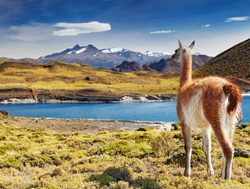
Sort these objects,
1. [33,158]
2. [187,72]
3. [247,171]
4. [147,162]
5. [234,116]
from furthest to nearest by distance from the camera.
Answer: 1. [33,158]
2. [147,162]
3. [247,171]
4. [187,72]
5. [234,116]

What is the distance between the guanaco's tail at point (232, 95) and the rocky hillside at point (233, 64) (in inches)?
5433

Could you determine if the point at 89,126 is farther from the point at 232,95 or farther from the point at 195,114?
the point at 232,95

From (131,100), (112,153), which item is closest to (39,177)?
(112,153)

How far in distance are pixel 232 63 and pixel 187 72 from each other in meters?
154

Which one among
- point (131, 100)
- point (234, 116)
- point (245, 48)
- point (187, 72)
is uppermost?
point (245, 48)

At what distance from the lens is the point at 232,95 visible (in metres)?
7.45

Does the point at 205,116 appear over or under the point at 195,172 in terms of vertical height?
over

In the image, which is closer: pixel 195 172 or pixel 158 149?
pixel 195 172

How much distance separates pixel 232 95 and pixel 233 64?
154078 millimetres

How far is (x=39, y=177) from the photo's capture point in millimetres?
10250

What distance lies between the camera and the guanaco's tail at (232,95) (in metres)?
7.43

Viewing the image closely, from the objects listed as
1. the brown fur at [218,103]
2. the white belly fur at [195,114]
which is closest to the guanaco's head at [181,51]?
the brown fur at [218,103]

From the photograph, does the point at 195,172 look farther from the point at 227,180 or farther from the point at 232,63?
the point at 232,63

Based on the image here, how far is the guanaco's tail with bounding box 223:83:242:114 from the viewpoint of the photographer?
7.43 metres
